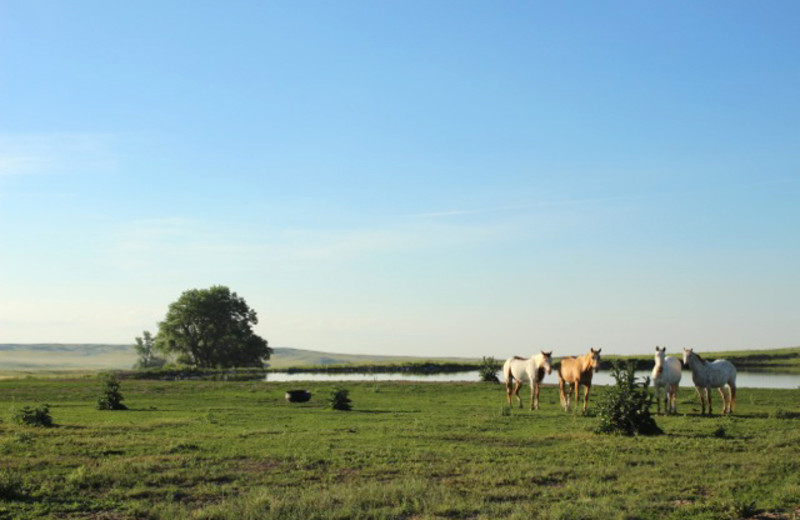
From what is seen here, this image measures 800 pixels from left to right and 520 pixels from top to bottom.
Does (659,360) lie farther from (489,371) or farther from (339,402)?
(489,371)

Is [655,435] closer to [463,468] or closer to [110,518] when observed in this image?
[463,468]

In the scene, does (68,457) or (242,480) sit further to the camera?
(68,457)

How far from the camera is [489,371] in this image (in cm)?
4947

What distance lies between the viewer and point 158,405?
34.9 meters

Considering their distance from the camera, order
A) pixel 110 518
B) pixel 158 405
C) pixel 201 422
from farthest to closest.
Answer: pixel 158 405 < pixel 201 422 < pixel 110 518

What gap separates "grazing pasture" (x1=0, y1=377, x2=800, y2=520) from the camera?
39.3 feet

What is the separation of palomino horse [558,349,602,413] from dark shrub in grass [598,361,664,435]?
6.71 metres

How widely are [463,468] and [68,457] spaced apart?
32.5ft

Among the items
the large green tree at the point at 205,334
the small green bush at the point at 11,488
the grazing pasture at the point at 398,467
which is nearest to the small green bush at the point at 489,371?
the grazing pasture at the point at 398,467

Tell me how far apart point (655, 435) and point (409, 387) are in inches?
955

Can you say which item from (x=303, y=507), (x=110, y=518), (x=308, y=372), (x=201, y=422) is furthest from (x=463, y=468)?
(x=308, y=372)

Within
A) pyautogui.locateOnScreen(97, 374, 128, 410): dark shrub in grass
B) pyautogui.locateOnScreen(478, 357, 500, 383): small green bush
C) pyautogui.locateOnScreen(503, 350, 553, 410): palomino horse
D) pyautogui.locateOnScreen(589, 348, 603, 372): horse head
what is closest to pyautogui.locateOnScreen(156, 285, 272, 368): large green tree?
pyautogui.locateOnScreen(478, 357, 500, 383): small green bush

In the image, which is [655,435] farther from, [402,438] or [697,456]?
[402,438]

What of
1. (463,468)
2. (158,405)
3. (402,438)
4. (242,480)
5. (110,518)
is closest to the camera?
(110,518)
